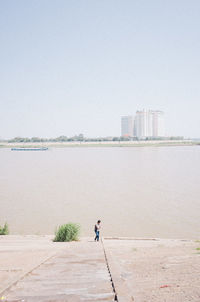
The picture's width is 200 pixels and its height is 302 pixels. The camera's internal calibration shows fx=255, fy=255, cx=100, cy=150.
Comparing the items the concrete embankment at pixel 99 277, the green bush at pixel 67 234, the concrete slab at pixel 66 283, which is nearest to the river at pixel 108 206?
the green bush at pixel 67 234

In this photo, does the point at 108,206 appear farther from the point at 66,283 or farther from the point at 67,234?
the point at 66,283

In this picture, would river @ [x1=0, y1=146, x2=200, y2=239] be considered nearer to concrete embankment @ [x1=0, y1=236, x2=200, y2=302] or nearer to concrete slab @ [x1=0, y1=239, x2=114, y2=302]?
concrete embankment @ [x1=0, y1=236, x2=200, y2=302]

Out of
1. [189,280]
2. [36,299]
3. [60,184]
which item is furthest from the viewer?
[60,184]

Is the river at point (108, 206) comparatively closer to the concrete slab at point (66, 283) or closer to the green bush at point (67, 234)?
the green bush at point (67, 234)

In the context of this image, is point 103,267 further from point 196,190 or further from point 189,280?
point 196,190

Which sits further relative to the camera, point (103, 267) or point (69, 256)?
point (69, 256)

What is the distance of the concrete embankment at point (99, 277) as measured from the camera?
12.2ft

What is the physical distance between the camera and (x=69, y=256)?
6.61m

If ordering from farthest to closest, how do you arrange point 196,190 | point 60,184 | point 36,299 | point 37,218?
1. point 60,184
2. point 196,190
3. point 37,218
4. point 36,299

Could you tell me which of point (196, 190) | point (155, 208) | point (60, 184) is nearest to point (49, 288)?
point (155, 208)

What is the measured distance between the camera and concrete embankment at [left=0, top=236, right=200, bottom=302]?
3.71m

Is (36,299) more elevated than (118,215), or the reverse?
(36,299)

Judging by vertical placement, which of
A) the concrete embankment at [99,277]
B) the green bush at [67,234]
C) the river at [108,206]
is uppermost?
the concrete embankment at [99,277]

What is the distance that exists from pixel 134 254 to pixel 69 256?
172cm
